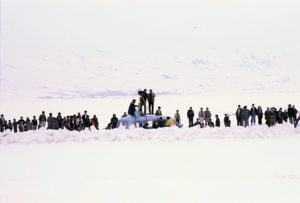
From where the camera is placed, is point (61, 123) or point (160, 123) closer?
point (160, 123)

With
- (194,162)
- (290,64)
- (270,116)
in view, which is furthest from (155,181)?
(290,64)

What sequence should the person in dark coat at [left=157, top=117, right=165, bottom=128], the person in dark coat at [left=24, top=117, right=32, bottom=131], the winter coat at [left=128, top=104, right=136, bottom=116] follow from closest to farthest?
the winter coat at [left=128, top=104, right=136, bottom=116]
the person in dark coat at [left=157, top=117, right=165, bottom=128]
the person in dark coat at [left=24, top=117, right=32, bottom=131]

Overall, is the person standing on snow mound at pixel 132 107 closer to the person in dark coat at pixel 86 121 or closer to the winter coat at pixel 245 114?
the person in dark coat at pixel 86 121

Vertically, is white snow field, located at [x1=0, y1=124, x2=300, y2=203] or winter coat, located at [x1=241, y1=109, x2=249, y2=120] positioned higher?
winter coat, located at [x1=241, y1=109, x2=249, y2=120]

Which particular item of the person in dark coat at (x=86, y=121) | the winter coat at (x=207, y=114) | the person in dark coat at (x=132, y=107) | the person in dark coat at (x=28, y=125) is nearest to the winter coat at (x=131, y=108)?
the person in dark coat at (x=132, y=107)

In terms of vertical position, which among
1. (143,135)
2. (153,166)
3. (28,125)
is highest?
(28,125)

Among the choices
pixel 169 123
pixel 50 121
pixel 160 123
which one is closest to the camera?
pixel 160 123


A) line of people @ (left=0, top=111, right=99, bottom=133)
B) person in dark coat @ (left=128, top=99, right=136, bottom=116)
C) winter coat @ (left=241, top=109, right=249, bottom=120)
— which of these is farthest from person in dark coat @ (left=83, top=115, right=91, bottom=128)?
winter coat @ (left=241, top=109, right=249, bottom=120)

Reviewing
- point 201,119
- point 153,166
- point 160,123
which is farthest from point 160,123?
point 153,166

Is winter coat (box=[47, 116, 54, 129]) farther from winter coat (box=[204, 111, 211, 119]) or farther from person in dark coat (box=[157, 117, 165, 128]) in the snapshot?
winter coat (box=[204, 111, 211, 119])

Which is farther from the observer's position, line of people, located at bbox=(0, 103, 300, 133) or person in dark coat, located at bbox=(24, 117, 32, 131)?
person in dark coat, located at bbox=(24, 117, 32, 131)

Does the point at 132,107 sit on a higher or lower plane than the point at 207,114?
higher

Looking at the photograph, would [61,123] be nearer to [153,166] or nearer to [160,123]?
[160,123]

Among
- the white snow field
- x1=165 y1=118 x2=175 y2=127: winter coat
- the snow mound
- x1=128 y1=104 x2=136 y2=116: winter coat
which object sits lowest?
the white snow field
